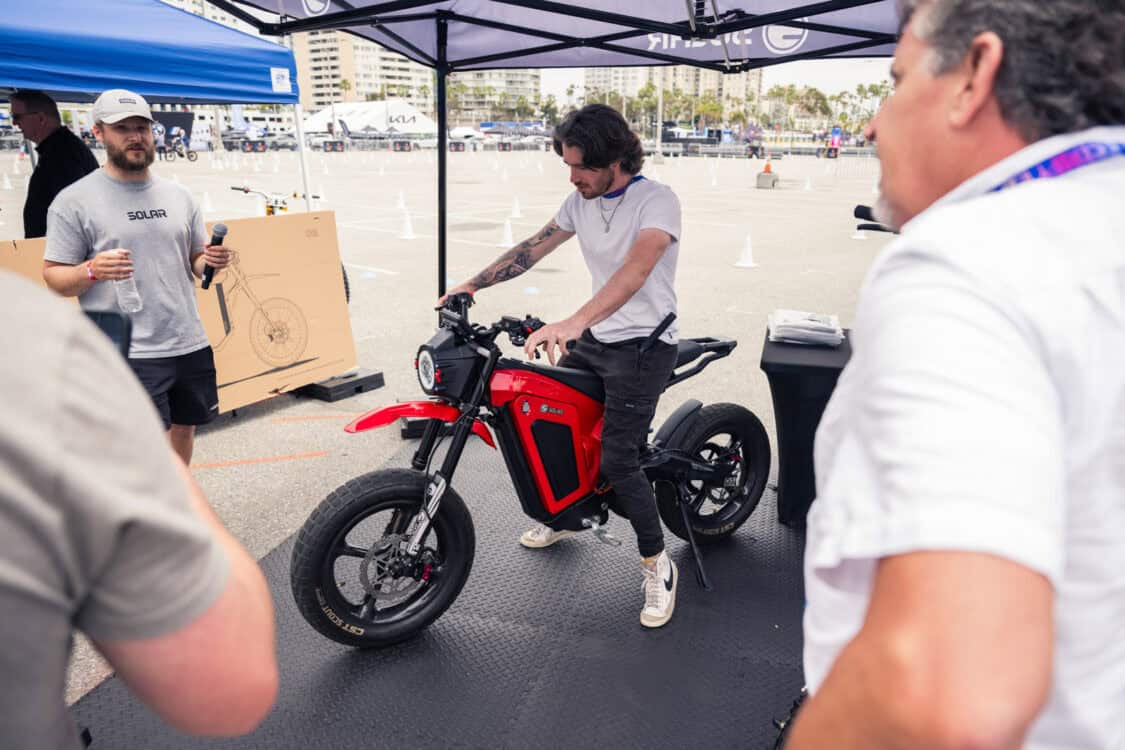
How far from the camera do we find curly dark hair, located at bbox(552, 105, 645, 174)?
2674 mm

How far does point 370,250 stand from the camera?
37.3 ft

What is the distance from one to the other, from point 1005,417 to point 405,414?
2.30 m

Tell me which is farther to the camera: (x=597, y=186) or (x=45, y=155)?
(x=45, y=155)

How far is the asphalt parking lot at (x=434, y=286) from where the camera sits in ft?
13.7

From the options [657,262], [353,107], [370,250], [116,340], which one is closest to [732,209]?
[370,250]

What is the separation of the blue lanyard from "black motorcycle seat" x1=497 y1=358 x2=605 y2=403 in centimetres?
219

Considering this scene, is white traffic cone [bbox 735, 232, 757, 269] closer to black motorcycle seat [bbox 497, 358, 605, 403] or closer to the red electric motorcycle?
the red electric motorcycle

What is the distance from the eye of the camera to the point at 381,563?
2637 mm

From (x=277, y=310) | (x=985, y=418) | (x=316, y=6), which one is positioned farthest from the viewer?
(x=277, y=310)

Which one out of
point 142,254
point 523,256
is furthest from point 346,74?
point 523,256

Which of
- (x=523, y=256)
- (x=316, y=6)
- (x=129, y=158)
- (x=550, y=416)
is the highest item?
(x=316, y=6)

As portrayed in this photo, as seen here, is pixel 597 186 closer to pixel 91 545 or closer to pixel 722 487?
pixel 722 487

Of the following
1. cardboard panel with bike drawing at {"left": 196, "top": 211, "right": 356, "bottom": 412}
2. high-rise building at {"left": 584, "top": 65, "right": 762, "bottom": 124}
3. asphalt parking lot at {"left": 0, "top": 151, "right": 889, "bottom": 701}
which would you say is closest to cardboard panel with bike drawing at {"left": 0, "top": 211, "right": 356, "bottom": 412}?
cardboard panel with bike drawing at {"left": 196, "top": 211, "right": 356, "bottom": 412}

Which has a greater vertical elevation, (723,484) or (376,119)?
(376,119)
